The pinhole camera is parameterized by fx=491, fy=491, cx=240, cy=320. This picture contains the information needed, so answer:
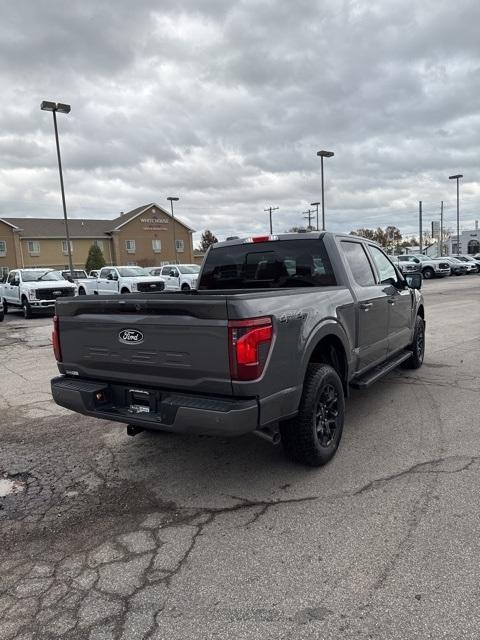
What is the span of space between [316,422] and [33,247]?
59656 millimetres

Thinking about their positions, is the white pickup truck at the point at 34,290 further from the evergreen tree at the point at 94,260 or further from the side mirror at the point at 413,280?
the evergreen tree at the point at 94,260

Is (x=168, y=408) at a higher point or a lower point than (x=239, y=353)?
lower

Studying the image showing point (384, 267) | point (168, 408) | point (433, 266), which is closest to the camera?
point (168, 408)

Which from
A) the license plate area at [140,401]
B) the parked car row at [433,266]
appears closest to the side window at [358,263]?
the license plate area at [140,401]

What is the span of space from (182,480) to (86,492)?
72 centimetres

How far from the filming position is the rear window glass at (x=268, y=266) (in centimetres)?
483

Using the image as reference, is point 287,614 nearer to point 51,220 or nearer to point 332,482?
point 332,482

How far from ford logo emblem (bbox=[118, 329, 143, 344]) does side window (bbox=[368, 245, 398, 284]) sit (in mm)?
3296

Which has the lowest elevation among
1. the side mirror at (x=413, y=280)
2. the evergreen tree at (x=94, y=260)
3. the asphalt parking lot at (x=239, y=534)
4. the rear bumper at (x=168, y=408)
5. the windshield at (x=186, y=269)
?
the asphalt parking lot at (x=239, y=534)

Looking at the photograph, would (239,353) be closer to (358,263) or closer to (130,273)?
(358,263)

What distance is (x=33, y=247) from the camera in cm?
5731

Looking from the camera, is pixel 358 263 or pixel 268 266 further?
pixel 358 263

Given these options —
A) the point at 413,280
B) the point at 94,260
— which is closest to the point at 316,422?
the point at 413,280

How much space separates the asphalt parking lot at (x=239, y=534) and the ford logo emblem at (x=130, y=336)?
113cm
